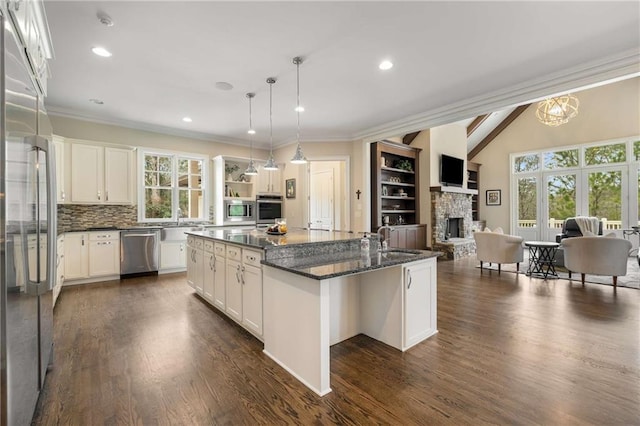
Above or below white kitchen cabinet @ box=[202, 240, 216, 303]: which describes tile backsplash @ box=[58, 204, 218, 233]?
above

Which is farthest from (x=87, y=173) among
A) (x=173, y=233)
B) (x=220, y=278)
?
(x=220, y=278)

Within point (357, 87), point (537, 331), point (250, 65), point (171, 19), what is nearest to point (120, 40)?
point (171, 19)

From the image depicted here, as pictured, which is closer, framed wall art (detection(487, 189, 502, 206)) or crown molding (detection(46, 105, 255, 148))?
crown molding (detection(46, 105, 255, 148))

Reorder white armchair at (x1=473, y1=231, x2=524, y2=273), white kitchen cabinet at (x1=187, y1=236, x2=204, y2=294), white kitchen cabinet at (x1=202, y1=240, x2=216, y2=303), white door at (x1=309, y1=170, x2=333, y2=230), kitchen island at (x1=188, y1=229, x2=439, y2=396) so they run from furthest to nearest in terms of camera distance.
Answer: white door at (x1=309, y1=170, x2=333, y2=230), white armchair at (x1=473, y1=231, x2=524, y2=273), white kitchen cabinet at (x1=187, y1=236, x2=204, y2=294), white kitchen cabinet at (x1=202, y1=240, x2=216, y2=303), kitchen island at (x1=188, y1=229, x2=439, y2=396)

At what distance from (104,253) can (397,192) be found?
6752mm

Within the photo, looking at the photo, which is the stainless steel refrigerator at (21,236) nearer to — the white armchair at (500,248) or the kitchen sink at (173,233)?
the kitchen sink at (173,233)

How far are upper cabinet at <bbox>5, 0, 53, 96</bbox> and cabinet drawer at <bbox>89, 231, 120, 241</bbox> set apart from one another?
10.4 ft

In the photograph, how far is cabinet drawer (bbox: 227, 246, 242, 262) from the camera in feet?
9.57

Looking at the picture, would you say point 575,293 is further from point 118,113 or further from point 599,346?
point 118,113

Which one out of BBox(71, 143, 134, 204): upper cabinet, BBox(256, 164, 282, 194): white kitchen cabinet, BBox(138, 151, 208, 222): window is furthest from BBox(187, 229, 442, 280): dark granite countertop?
BBox(256, 164, 282, 194): white kitchen cabinet

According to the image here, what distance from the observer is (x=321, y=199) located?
7.74 meters

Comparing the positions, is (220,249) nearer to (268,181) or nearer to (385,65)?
(385,65)

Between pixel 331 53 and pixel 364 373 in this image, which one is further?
pixel 331 53

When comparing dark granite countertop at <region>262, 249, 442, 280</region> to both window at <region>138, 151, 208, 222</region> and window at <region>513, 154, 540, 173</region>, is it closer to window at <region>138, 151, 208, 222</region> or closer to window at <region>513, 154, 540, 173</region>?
window at <region>138, 151, 208, 222</region>
